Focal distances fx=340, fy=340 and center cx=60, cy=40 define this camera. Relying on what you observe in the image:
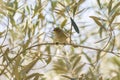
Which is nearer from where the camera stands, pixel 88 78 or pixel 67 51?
pixel 88 78

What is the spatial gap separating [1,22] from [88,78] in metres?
0.38

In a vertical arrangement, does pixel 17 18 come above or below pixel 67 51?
above

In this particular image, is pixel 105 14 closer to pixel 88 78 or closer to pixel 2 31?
pixel 88 78

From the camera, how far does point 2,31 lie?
1.14 meters

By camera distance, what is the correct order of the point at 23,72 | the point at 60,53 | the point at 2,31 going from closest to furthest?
the point at 23,72, the point at 2,31, the point at 60,53

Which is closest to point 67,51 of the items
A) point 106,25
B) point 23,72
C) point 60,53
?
point 60,53

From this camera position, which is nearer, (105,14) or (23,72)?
(23,72)

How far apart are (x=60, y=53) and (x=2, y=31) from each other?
9.5 inches

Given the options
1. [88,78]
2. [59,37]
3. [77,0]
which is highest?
[77,0]

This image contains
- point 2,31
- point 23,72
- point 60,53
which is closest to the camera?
point 23,72

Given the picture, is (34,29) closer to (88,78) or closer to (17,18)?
(17,18)

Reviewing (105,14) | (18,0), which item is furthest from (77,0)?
(18,0)

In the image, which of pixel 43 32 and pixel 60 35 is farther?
pixel 43 32

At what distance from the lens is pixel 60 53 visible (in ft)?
4.14
